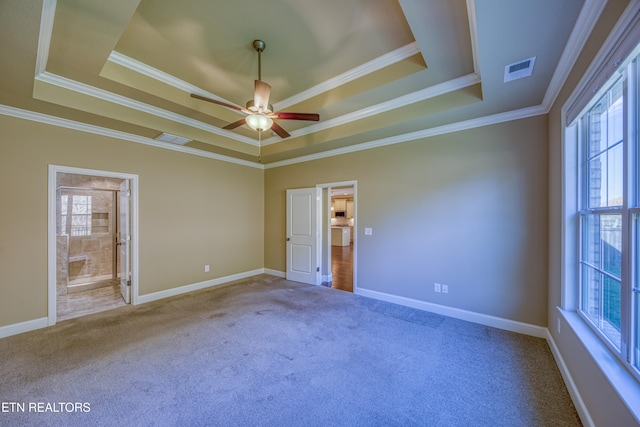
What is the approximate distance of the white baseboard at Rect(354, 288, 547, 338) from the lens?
9.64ft

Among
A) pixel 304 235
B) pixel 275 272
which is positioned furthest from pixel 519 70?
pixel 275 272

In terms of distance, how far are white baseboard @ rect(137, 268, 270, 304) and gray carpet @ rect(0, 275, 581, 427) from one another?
0.48 meters

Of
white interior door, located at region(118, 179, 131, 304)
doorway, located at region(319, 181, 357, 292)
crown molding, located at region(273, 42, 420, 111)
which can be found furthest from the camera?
doorway, located at region(319, 181, 357, 292)

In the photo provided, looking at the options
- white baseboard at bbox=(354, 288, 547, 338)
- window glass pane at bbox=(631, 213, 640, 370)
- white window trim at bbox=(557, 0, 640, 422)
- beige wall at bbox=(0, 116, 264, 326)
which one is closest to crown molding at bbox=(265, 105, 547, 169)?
white window trim at bbox=(557, 0, 640, 422)

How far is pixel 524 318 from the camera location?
118 inches

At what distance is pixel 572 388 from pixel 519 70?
268cm

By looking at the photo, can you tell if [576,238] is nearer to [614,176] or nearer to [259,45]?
[614,176]

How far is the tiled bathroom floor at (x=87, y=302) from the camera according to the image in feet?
12.0

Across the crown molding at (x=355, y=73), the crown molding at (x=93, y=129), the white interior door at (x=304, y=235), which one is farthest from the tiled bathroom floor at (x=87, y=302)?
the crown molding at (x=355, y=73)

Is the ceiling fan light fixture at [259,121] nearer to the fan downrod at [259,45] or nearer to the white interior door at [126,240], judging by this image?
the fan downrod at [259,45]

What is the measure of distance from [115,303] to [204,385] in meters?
3.10

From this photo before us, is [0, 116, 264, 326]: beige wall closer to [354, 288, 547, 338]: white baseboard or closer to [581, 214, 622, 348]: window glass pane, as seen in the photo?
[354, 288, 547, 338]: white baseboard

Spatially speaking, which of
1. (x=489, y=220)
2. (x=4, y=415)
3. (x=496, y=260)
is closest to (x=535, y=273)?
(x=496, y=260)

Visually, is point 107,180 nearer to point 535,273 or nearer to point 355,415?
point 355,415
